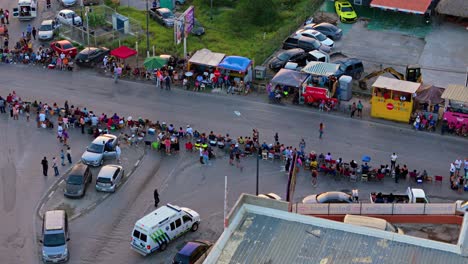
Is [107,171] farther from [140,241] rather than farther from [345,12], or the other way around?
[345,12]

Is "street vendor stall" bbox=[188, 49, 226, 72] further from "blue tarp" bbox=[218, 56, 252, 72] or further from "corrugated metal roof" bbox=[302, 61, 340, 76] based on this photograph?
"corrugated metal roof" bbox=[302, 61, 340, 76]

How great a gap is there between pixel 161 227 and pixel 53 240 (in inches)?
204

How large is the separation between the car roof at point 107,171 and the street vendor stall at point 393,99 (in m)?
17.2

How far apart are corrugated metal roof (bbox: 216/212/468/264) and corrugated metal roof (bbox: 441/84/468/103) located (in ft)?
68.3

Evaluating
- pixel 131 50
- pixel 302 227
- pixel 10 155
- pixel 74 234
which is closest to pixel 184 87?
pixel 131 50

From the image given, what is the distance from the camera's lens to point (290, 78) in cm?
5503

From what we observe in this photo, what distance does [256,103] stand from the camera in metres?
55.2

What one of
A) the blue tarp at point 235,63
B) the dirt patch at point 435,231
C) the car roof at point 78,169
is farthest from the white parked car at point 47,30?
the dirt patch at point 435,231

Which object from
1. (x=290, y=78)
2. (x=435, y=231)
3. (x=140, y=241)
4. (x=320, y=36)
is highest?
(x=435, y=231)

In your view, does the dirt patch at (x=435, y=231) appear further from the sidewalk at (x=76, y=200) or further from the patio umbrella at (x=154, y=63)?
the patio umbrella at (x=154, y=63)

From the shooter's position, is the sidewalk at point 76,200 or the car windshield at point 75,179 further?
the car windshield at point 75,179

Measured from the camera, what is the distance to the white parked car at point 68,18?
66.2 m

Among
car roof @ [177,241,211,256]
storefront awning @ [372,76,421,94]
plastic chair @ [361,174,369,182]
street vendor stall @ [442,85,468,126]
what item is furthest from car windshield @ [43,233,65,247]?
street vendor stall @ [442,85,468,126]

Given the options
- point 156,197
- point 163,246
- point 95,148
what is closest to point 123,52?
point 95,148
